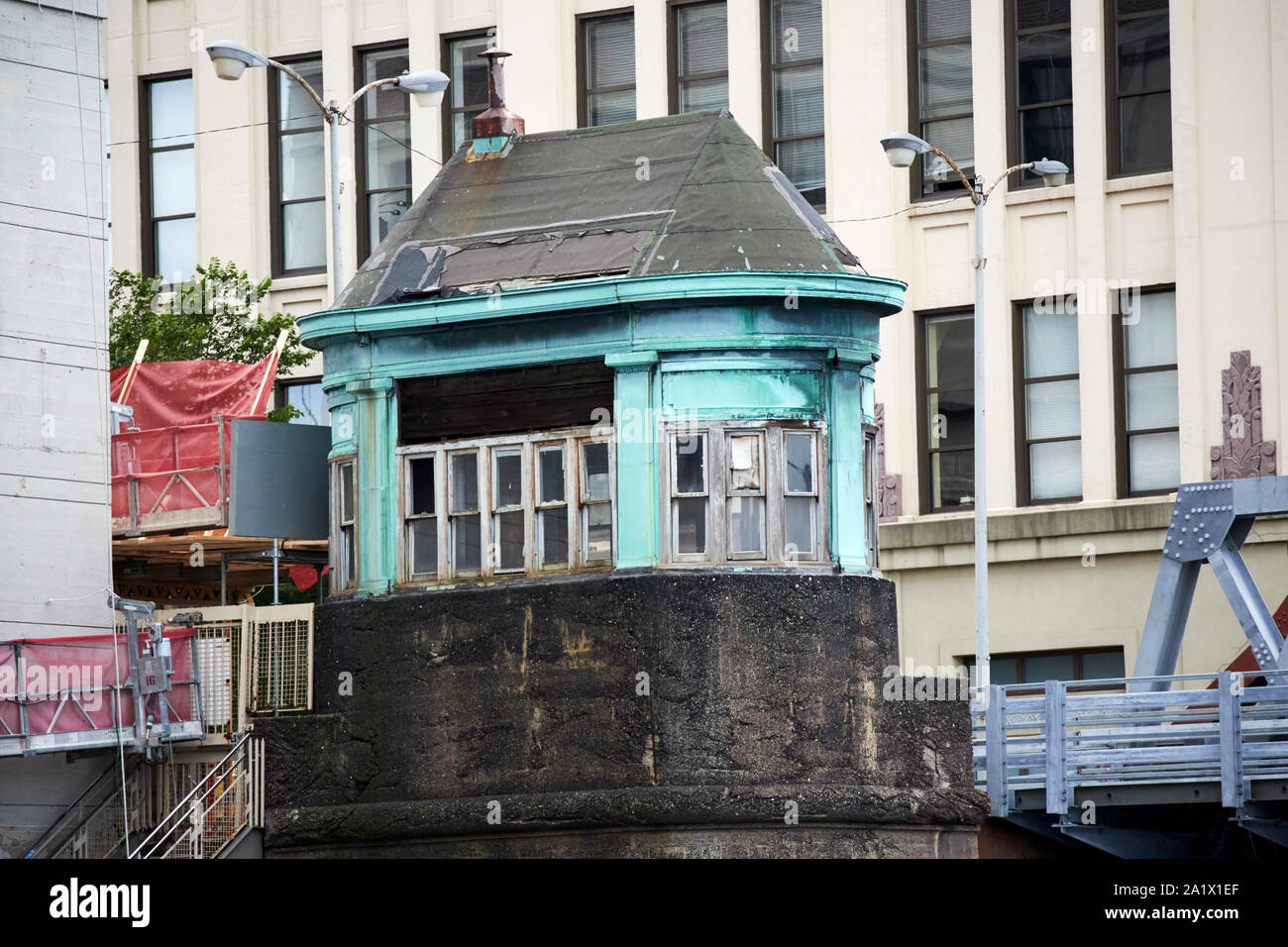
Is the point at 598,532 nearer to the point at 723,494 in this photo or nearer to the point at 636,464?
the point at 636,464

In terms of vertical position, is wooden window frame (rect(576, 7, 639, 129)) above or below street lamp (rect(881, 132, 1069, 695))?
above

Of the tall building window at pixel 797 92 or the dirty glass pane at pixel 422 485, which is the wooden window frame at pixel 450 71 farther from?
the dirty glass pane at pixel 422 485

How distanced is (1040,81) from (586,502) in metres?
21.4

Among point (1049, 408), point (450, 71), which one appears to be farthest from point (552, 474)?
point (450, 71)

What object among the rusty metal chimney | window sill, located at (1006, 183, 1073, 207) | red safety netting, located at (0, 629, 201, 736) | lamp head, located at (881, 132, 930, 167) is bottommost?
red safety netting, located at (0, 629, 201, 736)

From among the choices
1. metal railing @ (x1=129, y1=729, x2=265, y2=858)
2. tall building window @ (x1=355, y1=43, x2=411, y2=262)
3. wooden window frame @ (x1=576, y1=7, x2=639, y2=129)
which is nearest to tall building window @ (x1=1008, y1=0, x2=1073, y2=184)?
wooden window frame @ (x1=576, y1=7, x2=639, y2=129)

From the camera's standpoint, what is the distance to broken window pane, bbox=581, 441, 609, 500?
24.8 m

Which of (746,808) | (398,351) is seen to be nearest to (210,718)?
(398,351)

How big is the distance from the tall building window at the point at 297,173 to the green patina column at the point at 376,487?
945 inches

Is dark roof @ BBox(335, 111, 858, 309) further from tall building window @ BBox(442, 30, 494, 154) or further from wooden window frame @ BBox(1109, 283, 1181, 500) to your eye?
tall building window @ BBox(442, 30, 494, 154)

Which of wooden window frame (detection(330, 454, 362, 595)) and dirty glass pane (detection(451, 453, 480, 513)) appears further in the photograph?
wooden window frame (detection(330, 454, 362, 595))

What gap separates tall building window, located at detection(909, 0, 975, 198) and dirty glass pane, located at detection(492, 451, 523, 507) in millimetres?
20745

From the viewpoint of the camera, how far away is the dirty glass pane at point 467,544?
25281mm

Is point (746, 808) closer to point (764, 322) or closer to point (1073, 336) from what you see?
point (764, 322)
